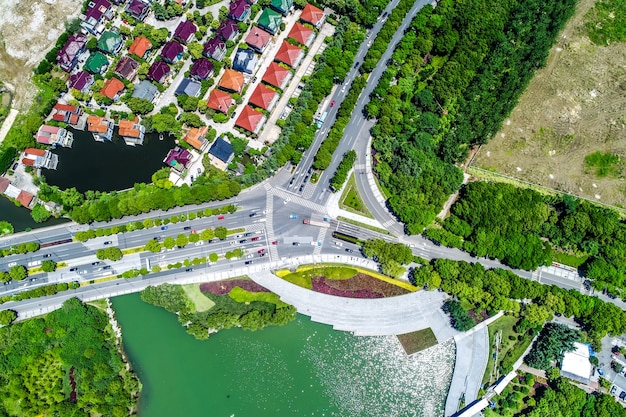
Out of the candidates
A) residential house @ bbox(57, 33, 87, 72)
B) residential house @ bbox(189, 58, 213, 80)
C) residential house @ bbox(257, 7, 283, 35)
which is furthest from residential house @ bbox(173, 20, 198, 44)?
residential house @ bbox(57, 33, 87, 72)

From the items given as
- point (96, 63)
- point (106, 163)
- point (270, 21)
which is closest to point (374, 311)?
point (106, 163)

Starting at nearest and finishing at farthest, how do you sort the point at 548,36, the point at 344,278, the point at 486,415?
1. the point at 486,415
2. the point at 344,278
3. the point at 548,36

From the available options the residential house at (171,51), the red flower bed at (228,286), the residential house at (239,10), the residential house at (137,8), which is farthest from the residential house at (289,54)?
the red flower bed at (228,286)

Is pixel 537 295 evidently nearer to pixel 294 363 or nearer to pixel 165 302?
pixel 294 363

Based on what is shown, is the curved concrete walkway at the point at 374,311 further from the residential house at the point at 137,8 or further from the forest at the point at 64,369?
the residential house at the point at 137,8

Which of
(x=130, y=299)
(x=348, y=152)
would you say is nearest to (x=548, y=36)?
(x=348, y=152)

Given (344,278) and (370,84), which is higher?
(370,84)

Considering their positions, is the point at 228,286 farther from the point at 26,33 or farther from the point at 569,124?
the point at 569,124
